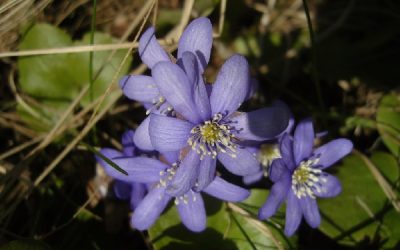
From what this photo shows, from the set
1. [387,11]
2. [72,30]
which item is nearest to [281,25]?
[387,11]

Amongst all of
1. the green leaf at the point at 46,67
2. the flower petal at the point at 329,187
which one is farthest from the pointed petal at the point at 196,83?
the green leaf at the point at 46,67

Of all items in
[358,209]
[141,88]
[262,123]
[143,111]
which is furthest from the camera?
[143,111]

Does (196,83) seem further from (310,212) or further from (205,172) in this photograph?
(310,212)

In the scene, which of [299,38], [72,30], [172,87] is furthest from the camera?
[299,38]

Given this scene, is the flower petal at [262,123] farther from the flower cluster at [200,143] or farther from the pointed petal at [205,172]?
the pointed petal at [205,172]

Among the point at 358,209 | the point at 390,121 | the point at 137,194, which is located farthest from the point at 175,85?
the point at 390,121

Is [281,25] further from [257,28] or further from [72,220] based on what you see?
[72,220]
